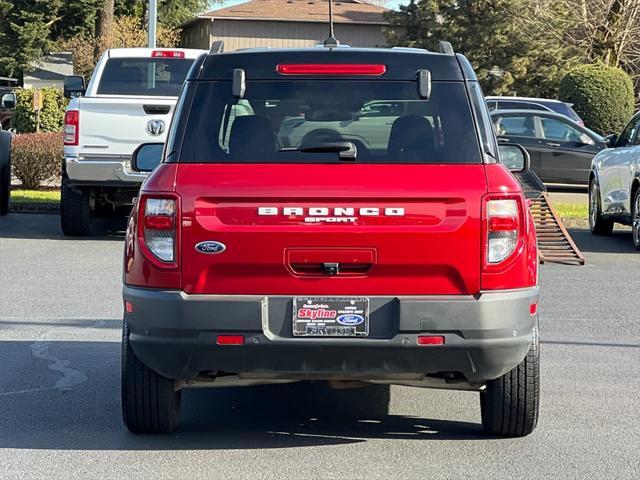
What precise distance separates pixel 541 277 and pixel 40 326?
5.68 meters

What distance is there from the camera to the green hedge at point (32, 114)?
3173cm

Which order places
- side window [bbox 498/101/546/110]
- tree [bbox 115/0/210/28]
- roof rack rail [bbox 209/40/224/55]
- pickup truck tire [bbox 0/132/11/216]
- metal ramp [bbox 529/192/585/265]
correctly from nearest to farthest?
roof rack rail [bbox 209/40/224/55] < metal ramp [bbox 529/192/585/265] < pickup truck tire [bbox 0/132/11/216] < side window [bbox 498/101/546/110] < tree [bbox 115/0/210/28]

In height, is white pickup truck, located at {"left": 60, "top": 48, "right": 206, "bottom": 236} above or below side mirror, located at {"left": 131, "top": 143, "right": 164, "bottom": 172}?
below

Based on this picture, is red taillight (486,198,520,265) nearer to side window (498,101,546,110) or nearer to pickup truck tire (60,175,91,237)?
pickup truck tire (60,175,91,237)

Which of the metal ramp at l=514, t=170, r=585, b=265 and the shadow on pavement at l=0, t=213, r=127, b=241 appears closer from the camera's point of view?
the metal ramp at l=514, t=170, r=585, b=265

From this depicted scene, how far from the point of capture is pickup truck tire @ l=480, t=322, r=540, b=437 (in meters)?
6.01

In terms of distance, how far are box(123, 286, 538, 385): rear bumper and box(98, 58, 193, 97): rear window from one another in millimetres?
10511

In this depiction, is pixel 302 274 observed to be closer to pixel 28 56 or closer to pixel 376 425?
pixel 376 425

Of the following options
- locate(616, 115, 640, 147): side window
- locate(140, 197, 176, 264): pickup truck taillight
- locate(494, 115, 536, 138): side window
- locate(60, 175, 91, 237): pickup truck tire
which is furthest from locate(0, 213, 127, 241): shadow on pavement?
locate(140, 197, 176, 264): pickup truck taillight

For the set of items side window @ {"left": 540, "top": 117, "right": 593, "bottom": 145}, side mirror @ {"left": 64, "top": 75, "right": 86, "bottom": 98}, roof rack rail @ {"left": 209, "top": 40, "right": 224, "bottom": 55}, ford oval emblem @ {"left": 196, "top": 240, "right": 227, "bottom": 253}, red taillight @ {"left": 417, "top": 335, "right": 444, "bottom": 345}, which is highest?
roof rack rail @ {"left": 209, "top": 40, "right": 224, "bottom": 55}

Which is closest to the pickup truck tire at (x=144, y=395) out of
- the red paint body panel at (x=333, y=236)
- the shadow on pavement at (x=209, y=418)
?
the shadow on pavement at (x=209, y=418)

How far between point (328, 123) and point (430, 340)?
1237 millimetres

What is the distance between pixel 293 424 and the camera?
A: 668 cm

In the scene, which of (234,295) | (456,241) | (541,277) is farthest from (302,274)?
(541,277)
